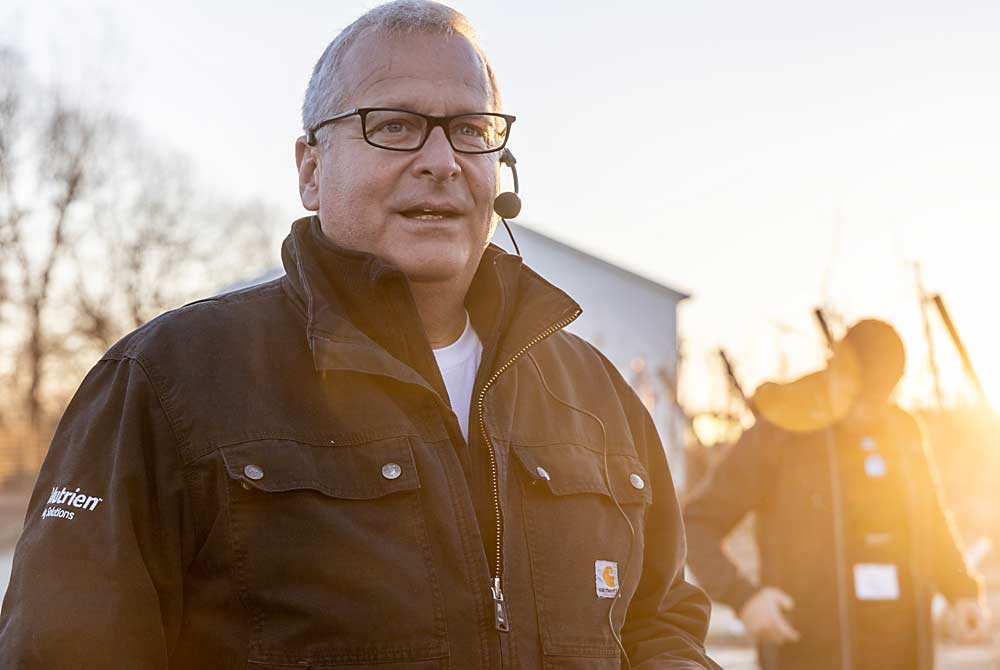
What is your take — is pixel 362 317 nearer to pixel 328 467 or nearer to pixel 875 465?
pixel 328 467

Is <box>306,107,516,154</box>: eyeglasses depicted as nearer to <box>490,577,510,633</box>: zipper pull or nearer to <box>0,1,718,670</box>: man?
<box>0,1,718,670</box>: man

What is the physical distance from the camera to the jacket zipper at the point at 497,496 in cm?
194

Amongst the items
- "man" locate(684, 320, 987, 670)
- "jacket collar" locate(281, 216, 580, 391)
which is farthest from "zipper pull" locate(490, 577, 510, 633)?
"man" locate(684, 320, 987, 670)

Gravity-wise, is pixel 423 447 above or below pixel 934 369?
below

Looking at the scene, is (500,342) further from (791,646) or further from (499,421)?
(791,646)

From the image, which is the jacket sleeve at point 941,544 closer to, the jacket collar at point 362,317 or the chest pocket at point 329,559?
the jacket collar at point 362,317

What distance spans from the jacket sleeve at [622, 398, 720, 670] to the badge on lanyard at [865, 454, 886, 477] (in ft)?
8.59

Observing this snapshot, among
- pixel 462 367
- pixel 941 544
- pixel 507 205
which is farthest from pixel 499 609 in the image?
pixel 941 544

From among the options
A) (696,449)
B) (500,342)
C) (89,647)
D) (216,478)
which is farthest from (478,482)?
(696,449)

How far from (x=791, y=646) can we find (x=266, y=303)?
10.8ft

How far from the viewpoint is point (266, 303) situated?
2.11 metres

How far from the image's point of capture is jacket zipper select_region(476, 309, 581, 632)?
1939mm

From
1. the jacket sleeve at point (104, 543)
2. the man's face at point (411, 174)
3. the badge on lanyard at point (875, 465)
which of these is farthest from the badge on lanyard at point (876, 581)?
the jacket sleeve at point (104, 543)

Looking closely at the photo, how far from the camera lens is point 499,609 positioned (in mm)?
1939
